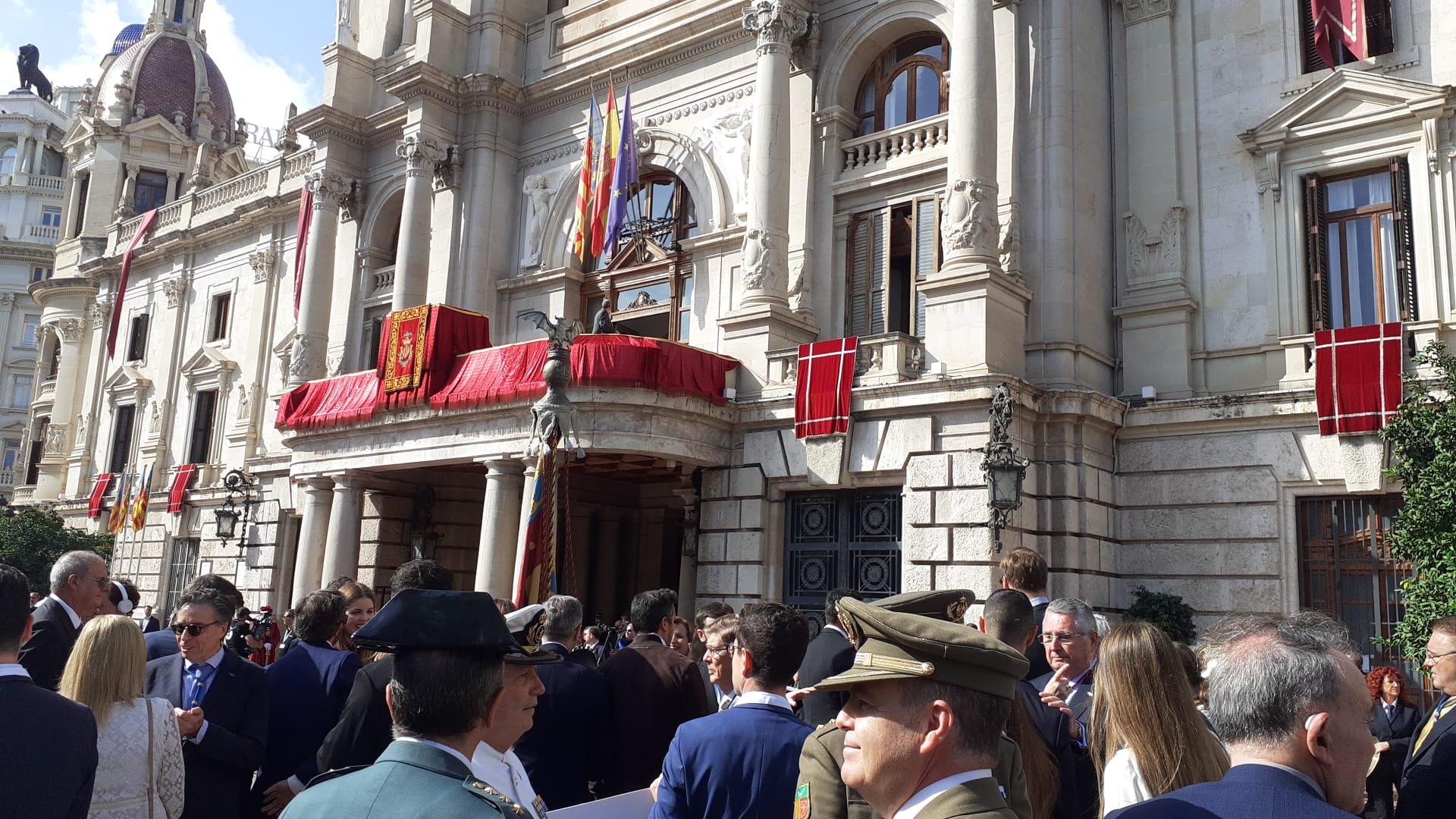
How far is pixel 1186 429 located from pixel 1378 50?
6334 millimetres

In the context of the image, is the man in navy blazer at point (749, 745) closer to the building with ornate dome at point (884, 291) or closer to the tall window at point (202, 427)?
the building with ornate dome at point (884, 291)

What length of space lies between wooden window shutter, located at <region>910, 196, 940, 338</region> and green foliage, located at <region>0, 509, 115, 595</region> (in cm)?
2642

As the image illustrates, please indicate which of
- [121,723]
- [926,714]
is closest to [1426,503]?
[926,714]

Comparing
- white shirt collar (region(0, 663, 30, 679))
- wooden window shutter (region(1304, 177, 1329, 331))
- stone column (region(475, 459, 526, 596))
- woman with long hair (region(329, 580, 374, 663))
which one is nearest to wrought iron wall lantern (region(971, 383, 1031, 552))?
wooden window shutter (region(1304, 177, 1329, 331))

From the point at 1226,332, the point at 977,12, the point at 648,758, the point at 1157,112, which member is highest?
the point at 977,12

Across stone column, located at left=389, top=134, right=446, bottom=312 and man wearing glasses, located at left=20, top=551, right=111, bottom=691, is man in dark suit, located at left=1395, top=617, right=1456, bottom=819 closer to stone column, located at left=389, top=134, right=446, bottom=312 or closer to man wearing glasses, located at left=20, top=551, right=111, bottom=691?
man wearing glasses, located at left=20, top=551, right=111, bottom=691

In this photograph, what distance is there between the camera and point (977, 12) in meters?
18.4

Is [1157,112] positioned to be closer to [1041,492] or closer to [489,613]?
[1041,492]

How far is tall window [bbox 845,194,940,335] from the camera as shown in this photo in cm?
2000

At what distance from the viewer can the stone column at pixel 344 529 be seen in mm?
23062

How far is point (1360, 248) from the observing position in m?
17.1

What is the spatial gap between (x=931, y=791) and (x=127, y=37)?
63.1 m

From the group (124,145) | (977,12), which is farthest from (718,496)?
(124,145)

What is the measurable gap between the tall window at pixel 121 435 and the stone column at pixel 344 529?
18835mm
